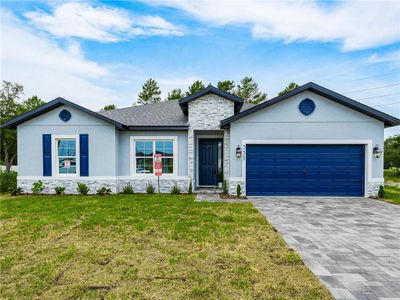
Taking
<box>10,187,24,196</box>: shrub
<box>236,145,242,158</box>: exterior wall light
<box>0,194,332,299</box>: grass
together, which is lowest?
<box>10,187,24,196</box>: shrub

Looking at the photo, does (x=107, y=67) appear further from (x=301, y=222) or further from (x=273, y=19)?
(x=301, y=222)

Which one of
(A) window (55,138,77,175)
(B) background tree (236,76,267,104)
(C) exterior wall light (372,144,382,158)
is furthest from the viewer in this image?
(B) background tree (236,76,267,104)

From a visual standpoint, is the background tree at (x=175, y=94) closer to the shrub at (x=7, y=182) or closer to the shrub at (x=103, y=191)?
the shrub at (x=7, y=182)

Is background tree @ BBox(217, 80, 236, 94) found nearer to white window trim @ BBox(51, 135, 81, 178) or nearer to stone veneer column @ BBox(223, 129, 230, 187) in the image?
stone veneer column @ BBox(223, 129, 230, 187)

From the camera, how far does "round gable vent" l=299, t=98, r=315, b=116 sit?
9.94 m

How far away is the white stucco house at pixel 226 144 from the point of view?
9930 millimetres

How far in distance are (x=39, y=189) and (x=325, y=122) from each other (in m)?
12.9

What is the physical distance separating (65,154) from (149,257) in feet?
28.7

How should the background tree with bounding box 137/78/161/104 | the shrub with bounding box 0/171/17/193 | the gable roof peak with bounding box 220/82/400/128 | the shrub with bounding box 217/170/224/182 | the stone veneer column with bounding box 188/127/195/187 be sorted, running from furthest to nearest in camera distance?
the background tree with bounding box 137/78/161/104
the shrub with bounding box 217/170/224/182
the shrub with bounding box 0/171/17/193
the stone veneer column with bounding box 188/127/195/187
the gable roof peak with bounding box 220/82/400/128

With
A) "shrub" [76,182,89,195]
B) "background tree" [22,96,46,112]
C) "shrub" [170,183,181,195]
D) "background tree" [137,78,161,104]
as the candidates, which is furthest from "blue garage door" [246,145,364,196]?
"background tree" [22,96,46,112]

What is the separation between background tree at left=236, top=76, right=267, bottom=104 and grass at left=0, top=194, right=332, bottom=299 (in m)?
25.5

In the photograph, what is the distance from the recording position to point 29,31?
11.0m

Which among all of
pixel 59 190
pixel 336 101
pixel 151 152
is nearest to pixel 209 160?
pixel 151 152

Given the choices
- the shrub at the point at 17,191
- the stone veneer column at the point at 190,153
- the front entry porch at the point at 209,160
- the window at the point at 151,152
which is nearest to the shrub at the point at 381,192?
the front entry porch at the point at 209,160
